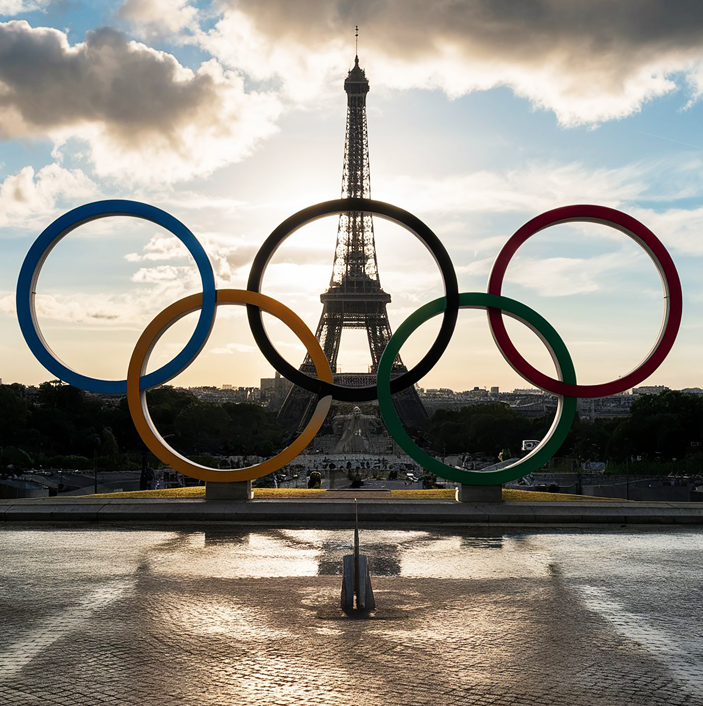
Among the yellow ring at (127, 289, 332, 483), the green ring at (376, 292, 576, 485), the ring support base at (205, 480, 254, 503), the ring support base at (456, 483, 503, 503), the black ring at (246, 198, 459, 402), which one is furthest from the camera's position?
the ring support base at (205, 480, 254, 503)

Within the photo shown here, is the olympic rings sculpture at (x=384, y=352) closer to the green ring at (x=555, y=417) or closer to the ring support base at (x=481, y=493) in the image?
the green ring at (x=555, y=417)

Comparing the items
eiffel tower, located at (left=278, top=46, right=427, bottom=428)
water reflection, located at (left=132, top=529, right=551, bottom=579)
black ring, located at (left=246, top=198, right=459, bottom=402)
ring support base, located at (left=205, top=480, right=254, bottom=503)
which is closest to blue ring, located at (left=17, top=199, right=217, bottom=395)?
black ring, located at (left=246, top=198, right=459, bottom=402)

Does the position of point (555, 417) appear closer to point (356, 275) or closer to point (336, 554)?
point (336, 554)

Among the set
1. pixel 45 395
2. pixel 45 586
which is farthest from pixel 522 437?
pixel 45 586

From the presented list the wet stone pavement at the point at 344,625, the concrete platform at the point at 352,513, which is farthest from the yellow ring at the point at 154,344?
the wet stone pavement at the point at 344,625

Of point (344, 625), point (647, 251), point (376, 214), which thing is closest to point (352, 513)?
point (376, 214)

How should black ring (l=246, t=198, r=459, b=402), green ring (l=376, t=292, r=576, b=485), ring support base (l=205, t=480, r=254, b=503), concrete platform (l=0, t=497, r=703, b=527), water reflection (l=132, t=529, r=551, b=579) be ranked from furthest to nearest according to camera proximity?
1. ring support base (l=205, t=480, r=254, b=503)
2. black ring (l=246, t=198, r=459, b=402)
3. green ring (l=376, t=292, r=576, b=485)
4. concrete platform (l=0, t=497, r=703, b=527)
5. water reflection (l=132, t=529, r=551, b=579)

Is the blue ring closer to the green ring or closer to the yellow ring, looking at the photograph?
the yellow ring
